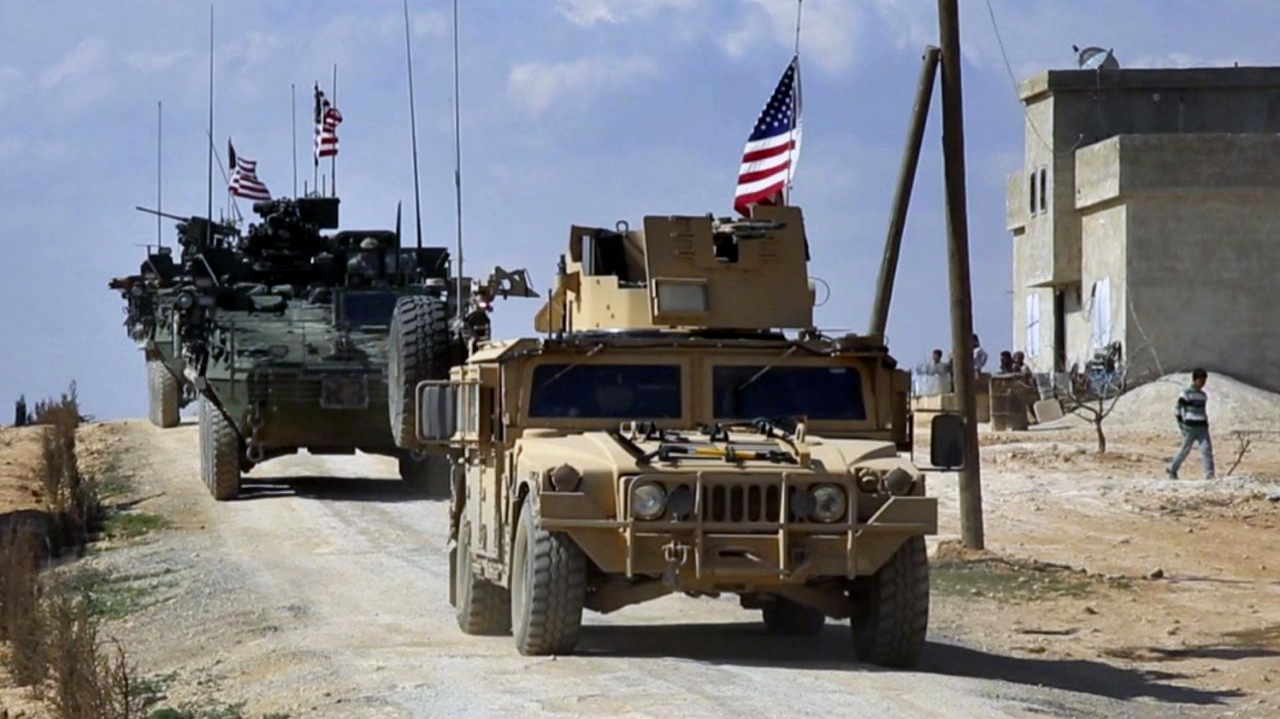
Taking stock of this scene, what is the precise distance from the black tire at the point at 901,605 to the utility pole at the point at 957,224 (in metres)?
6.62

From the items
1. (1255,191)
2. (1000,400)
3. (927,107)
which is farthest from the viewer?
(1255,191)

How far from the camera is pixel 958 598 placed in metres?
16.1

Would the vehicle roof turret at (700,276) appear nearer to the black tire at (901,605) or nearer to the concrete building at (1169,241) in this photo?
the black tire at (901,605)

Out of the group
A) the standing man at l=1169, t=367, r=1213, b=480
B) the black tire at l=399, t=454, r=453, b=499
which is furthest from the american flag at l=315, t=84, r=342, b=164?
the standing man at l=1169, t=367, r=1213, b=480

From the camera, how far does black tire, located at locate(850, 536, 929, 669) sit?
36.3 feet

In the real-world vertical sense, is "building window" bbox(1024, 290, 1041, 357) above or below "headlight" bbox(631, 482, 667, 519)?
above

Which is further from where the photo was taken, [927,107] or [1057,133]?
[1057,133]

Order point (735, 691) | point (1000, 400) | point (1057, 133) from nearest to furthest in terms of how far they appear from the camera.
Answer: point (735, 691) < point (1000, 400) < point (1057, 133)

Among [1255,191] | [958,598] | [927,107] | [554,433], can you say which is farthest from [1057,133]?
[554,433]

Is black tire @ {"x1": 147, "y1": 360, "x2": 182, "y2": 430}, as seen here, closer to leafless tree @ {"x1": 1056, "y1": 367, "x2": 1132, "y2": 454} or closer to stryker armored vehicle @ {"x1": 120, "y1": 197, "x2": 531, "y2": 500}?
stryker armored vehicle @ {"x1": 120, "y1": 197, "x2": 531, "y2": 500}

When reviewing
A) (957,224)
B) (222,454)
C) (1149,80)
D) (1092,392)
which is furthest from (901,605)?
(1149,80)

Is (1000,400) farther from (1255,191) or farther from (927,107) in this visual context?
(927,107)

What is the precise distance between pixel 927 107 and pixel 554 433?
24.1 feet

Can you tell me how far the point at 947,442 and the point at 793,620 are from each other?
1.77 metres
